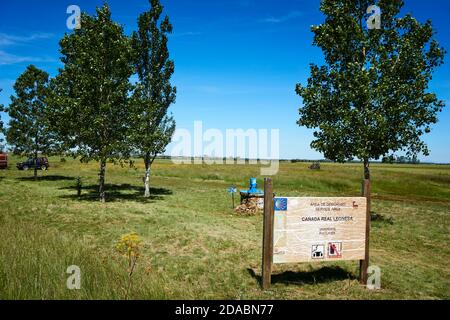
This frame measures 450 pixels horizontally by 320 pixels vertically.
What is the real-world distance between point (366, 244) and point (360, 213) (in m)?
0.88

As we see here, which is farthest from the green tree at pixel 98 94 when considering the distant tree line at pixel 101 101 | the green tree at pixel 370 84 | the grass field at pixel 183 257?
the green tree at pixel 370 84

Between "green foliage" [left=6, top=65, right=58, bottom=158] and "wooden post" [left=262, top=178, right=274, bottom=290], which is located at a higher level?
"green foliage" [left=6, top=65, right=58, bottom=158]

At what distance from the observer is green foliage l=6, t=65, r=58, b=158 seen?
1419 inches

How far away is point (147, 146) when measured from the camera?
2566cm

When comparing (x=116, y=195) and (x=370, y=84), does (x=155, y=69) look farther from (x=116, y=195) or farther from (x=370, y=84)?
(x=370, y=84)

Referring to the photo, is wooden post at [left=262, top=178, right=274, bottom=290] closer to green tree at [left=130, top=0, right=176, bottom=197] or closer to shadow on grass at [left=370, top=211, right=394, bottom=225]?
shadow on grass at [left=370, top=211, right=394, bottom=225]

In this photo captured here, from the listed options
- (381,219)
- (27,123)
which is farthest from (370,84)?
(27,123)

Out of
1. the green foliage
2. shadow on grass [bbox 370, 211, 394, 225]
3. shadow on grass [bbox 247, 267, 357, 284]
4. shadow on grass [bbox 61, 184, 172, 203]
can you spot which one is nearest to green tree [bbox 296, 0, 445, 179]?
shadow on grass [bbox 370, 211, 394, 225]

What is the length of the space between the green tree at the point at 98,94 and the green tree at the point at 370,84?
479 inches

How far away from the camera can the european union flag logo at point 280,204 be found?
27.2 feet

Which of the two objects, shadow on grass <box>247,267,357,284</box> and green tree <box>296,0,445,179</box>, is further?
green tree <box>296,0,445,179</box>

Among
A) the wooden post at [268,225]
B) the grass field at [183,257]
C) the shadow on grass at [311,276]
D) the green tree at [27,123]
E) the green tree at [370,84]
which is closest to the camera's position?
the grass field at [183,257]

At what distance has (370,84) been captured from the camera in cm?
1784

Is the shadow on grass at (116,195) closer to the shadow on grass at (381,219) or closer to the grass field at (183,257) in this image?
the grass field at (183,257)
